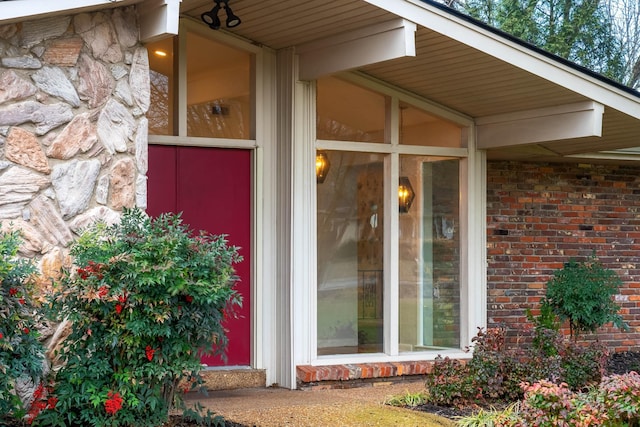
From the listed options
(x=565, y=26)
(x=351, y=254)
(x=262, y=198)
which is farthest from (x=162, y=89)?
(x=565, y=26)

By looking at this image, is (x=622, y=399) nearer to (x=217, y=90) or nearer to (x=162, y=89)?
(x=217, y=90)

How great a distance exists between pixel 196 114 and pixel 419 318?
2983mm

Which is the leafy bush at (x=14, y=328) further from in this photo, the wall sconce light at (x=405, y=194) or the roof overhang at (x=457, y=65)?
the wall sconce light at (x=405, y=194)

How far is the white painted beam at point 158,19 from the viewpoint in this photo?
19.8 ft

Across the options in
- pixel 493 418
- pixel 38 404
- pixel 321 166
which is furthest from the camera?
pixel 321 166

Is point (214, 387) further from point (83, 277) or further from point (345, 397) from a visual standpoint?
point (83, 277)

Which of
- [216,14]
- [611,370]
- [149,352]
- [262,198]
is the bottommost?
[611,370]

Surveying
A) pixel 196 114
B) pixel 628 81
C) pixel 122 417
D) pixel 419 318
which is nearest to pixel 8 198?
pixel 122 417

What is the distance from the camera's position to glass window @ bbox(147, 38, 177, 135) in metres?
7.79

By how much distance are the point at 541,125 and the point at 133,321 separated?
16.0 feet

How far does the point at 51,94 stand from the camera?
584cm

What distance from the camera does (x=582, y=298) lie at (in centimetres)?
945

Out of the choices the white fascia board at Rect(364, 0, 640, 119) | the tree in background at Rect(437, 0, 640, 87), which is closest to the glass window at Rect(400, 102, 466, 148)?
the white fascia board at Rect(364, 0, 640, 119)

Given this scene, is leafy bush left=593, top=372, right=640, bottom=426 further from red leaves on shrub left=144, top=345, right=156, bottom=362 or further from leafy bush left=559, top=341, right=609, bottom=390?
red leaves on shrub left=144, top=345, right=156, bottom=362
